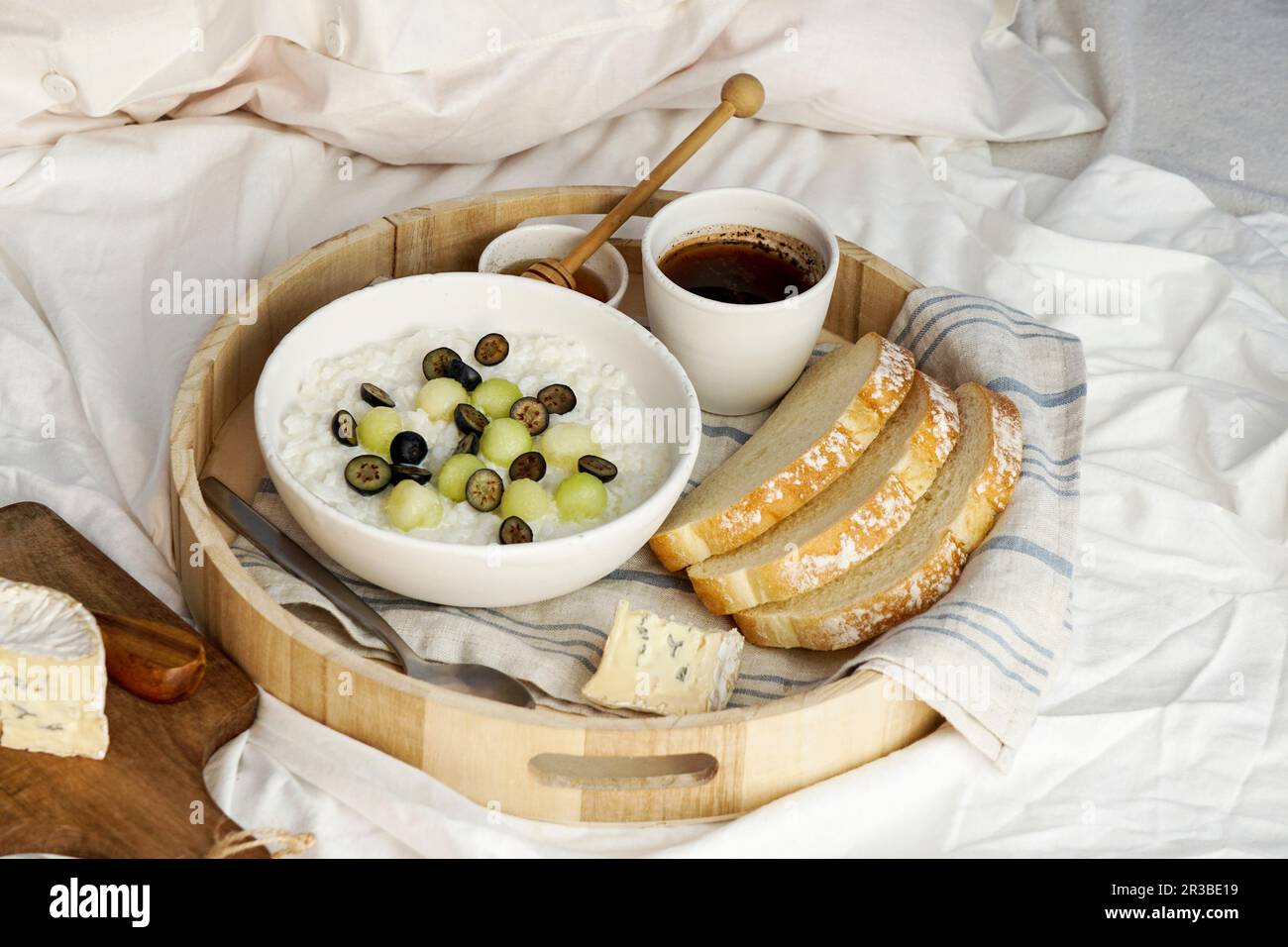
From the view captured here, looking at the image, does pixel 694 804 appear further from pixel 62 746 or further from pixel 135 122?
pixel 135 122

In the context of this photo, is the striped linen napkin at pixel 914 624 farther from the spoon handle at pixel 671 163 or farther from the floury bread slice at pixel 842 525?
the spoon handle at pixel 671 163

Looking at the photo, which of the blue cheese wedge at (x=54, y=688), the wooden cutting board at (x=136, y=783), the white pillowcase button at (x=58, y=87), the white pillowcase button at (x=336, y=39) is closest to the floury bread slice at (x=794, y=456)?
the wooden cutting board at (x=136, y=783)

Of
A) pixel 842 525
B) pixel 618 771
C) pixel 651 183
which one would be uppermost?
pixel 651 183

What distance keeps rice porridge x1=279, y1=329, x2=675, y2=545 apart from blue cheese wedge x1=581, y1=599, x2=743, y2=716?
→ 13 centimetres

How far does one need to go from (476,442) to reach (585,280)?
459mm

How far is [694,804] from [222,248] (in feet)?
3.75

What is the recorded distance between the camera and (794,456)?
1.61 meters

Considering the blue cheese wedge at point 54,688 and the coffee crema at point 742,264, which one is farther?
the coffee crema at point 742,264

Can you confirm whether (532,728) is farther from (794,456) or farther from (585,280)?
(585,280)

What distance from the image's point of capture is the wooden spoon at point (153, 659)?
1360mm

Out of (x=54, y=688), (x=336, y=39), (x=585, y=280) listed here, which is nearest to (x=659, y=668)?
(x=54, y=688)

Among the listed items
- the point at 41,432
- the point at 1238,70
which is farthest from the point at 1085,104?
the point at 41,432

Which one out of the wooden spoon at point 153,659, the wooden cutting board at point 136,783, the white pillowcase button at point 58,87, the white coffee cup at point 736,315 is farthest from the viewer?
the white pillowcase button at point 58,87

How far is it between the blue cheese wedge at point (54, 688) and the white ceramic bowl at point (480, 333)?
0.84 feet
